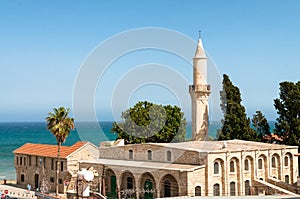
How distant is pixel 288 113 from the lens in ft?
164

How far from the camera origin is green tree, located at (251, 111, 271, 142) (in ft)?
173

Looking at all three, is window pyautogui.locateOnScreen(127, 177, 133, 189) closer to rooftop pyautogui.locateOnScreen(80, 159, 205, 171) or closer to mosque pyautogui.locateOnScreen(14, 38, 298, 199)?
mosque pyautogui.locateOnScreen(14, 38, 298, 199)

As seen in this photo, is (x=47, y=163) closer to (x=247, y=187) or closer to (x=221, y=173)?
(x=221, y=173)

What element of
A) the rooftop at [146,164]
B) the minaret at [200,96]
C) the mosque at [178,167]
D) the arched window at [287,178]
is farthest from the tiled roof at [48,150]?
the arched window at [287,178]

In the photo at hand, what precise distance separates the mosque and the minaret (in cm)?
11

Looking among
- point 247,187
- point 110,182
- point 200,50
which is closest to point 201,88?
point 200,50

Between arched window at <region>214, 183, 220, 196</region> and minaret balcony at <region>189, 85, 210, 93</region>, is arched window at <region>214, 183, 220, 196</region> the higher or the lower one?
the lower one

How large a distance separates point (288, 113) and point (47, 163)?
86.4 feet

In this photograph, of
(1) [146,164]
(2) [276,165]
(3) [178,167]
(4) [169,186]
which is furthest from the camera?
(2) [276,165]

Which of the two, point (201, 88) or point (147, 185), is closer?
point (147, 185)

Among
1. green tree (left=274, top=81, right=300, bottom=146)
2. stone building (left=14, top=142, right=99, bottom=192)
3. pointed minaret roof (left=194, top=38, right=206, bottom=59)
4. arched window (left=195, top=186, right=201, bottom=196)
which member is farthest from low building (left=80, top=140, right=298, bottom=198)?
pointed minaret roof (left=194, top=38, right=206, bottom=59)

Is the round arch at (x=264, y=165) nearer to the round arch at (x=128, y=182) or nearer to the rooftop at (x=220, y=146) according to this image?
the rooftop at (x=220, y=146)

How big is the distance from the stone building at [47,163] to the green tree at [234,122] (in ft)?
47.0

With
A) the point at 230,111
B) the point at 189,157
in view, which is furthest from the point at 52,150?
the point at 230,111
